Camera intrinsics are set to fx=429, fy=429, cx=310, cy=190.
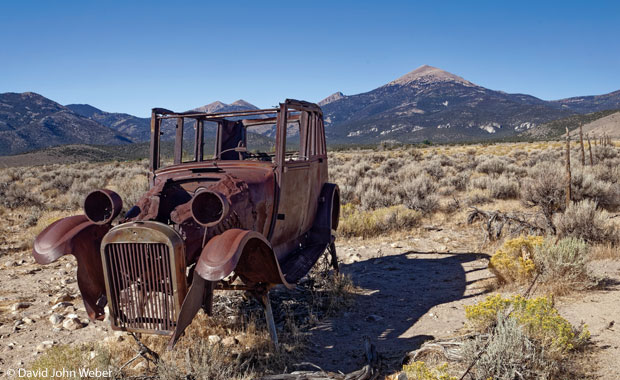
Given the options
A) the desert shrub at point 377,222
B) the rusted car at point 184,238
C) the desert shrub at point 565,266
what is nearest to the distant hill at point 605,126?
the desert shrub at point 377,222

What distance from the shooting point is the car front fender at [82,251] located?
367 cm

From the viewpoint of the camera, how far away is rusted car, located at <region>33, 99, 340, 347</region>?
10.9 feet

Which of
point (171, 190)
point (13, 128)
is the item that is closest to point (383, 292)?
point (171, 190)

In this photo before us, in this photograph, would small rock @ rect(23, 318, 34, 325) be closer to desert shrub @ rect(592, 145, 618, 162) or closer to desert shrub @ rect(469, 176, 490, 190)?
desert shrub @ rect(469, 176, 490, 190)

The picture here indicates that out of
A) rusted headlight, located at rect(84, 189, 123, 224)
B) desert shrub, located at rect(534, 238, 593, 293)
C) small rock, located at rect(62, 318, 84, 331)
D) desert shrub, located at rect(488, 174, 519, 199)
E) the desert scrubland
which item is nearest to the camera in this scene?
the desert scrubland

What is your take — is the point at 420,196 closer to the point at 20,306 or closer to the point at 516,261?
the point at 516,261

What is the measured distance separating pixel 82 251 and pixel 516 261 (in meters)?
5.37

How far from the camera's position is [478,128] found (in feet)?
375

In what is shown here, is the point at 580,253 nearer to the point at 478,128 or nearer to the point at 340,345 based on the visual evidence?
the point at 340,345

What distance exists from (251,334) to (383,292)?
2557 millimetres

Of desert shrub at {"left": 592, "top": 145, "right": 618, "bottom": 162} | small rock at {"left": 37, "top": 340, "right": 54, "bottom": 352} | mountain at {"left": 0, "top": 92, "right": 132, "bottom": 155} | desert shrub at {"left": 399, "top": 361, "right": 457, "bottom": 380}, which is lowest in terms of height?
small rock at {"left": 37, "top": 340, "right": 54, "bottom": 352}

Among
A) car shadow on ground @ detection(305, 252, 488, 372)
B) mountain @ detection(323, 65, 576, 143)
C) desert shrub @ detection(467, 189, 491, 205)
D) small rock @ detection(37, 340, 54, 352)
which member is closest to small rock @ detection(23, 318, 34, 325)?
small rock @ detection(37, 340, 54, 352)

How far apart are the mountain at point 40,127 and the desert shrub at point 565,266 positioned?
10757 cm

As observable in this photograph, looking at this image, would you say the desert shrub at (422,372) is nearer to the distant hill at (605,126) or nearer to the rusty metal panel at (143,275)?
the rusty metal panel at (143,275)
